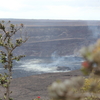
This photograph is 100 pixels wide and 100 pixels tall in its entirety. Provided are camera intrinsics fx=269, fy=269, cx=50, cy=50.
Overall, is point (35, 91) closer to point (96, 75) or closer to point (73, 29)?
point (96, 75)

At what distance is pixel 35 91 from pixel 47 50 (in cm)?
7933

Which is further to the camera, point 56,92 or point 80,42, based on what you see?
point 80,42

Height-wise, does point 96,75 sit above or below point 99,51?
below

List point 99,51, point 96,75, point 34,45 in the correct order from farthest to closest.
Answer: point 34,45 → point 96,75 → point 99,51

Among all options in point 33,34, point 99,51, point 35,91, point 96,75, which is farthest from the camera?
point 33,34

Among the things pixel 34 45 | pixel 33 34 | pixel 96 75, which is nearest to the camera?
pixel 96 75

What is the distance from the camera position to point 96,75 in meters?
2.75

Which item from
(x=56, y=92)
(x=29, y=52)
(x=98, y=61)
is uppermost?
(x=98, y=61)

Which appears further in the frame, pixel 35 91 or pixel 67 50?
pixel 67 50

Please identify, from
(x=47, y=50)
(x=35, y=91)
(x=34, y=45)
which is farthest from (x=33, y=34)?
(x=35, y=91)

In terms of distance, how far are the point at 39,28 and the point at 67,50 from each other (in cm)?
3190

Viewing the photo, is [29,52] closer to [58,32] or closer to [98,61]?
[58,32]

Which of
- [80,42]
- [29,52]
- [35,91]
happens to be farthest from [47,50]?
[35,91]

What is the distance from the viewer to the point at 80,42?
127 meters
